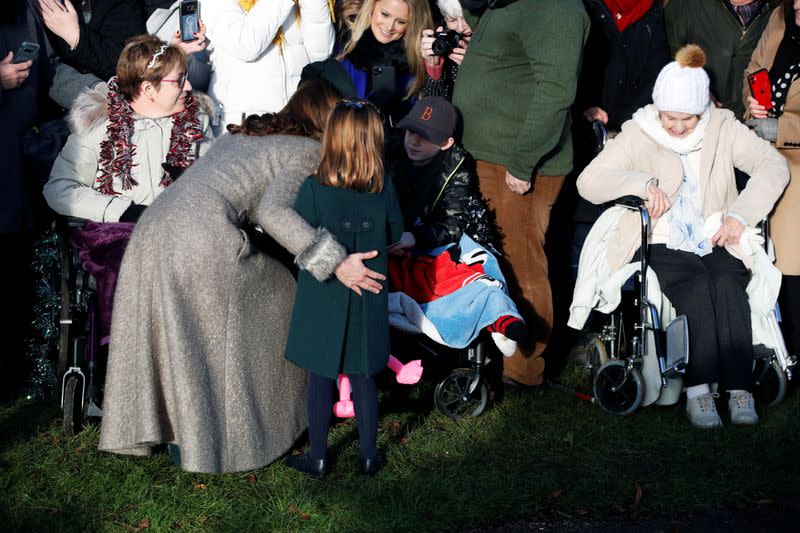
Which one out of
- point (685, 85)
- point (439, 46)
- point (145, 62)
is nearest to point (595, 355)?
point (685, 85)

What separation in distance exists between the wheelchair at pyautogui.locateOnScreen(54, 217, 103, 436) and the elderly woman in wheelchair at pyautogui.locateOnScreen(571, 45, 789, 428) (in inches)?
103

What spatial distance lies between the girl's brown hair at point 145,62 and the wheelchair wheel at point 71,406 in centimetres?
156

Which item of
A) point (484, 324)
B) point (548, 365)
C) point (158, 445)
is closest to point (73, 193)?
point (158, 445)

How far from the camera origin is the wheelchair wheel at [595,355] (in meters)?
6.42

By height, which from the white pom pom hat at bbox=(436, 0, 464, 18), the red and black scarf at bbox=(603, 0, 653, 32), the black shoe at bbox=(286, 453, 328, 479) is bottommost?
the black shoe at bbox=(286, 453, 328, 479)

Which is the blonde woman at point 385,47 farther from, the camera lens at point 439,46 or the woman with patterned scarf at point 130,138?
the woman with patterned scarf at point 130,138

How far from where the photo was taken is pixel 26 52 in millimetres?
6188

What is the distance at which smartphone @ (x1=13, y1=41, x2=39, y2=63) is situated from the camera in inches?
243

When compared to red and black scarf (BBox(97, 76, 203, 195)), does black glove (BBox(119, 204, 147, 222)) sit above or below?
below

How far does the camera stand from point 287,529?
4.62m

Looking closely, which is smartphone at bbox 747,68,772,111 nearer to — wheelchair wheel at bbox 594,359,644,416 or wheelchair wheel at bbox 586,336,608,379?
wheelchair wheel at bbox 586,336,608,379

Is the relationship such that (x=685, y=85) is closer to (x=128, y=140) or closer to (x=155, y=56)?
(x=155, y=56)

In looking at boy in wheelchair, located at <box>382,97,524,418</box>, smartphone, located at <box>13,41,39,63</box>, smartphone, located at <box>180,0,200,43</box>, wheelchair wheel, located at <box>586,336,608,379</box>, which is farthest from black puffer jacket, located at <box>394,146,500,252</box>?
smartphone, located at <box>13,41,39,63</box>

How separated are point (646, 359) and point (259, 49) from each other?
271 cm
